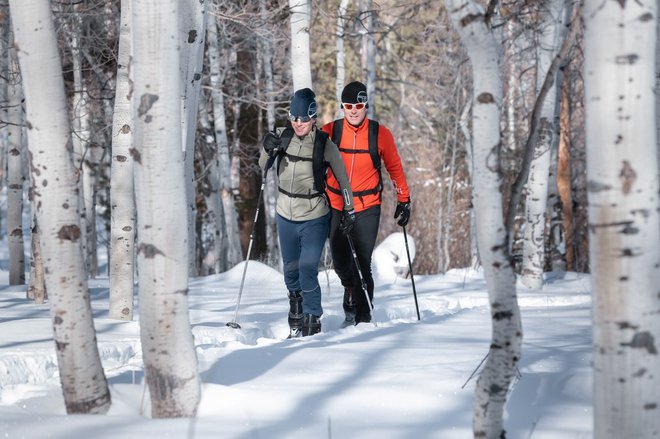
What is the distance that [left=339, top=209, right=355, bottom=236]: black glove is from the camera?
7781mm

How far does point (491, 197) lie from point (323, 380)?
192 centimetres

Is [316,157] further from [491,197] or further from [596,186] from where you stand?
[596,186]

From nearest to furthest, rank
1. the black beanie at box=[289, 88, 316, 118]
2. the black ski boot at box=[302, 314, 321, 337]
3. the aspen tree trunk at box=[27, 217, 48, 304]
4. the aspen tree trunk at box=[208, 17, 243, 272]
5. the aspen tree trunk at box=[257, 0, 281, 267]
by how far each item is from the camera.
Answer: the black beanie at box=[289, 88, 316, 118] < the black ski boot at box=[302, 314, 321, 337] < the aspen tree trunk at box=[27, 217, 48, 304] < the aspen tree trunk at box=[208, 17, 243, 272] < the aspen tree trunk at box=[257, 0, 281, 267]

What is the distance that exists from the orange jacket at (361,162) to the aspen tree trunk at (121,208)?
1.83 m

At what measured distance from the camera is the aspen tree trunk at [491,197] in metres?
3.58

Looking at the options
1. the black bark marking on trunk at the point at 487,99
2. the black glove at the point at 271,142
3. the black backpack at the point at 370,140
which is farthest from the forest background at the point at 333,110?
the black bark marking on trunk at the point at 487,99

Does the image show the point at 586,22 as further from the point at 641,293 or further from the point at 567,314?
the point at 567,314

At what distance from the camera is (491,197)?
3596 mm

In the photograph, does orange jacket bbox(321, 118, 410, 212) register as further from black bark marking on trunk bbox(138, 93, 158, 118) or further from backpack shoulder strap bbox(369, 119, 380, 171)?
black bark marking on trunk bbox(138, 93, 158, 118)

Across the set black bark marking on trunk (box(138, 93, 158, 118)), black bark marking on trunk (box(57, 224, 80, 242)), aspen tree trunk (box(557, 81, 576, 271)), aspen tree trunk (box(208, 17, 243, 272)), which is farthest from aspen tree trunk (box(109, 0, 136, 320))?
aspen tree trunk (box(557, 81, 576, 271))

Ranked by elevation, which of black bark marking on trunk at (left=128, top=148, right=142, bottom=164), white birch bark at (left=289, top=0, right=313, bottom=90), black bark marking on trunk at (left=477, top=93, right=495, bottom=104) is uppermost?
white birch bark at (left=289, top=0, right=313, bottom=90)

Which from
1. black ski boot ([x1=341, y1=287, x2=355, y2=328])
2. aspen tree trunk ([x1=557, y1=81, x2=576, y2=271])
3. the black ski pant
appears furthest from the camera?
aspen tree trunk ([x1=557, y1=81, x2=576, y2=271])

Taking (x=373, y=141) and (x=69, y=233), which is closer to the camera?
(x=69, y=233)

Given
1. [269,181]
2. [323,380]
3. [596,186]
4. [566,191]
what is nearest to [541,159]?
[323,380]
